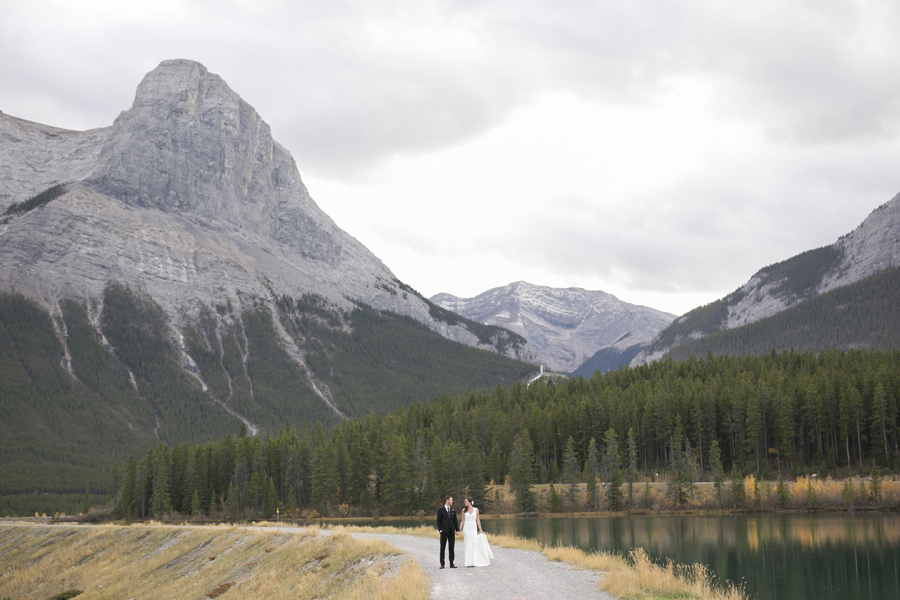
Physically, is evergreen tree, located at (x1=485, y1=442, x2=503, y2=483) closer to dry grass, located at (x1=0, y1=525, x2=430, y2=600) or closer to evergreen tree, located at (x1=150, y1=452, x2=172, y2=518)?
evergreen tree, located at (x1=150, y1=452, x2=172, y2=518)

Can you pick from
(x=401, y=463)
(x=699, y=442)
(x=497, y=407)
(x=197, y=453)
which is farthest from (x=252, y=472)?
(x=699, y=442)

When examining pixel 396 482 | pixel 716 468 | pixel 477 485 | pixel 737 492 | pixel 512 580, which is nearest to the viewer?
pixel 512 580

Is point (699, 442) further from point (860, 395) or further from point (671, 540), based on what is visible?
point (671, 540)

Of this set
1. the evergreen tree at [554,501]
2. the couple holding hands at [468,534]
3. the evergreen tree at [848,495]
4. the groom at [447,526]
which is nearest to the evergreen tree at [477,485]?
the evergreen tree at [554,501]

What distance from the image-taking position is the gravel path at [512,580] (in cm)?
2716

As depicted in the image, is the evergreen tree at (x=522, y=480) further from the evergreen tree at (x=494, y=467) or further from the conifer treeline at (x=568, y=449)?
the evergreen tree at (x=494, y=467)

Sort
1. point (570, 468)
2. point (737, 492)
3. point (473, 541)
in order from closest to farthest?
1. point (473, 541)
2. point (737, 492)
3. point (570, 468)

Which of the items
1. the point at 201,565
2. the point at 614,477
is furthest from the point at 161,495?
the point at 201,565

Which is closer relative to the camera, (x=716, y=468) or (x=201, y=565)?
(x=201, y=565)

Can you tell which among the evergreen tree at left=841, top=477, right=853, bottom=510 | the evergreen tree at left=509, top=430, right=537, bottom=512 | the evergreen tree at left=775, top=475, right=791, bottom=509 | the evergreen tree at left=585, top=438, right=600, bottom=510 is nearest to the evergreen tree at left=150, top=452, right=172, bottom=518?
the evergreen tree at left=509, top=430, right=537, bottom=512

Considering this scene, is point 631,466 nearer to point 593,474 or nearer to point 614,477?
point 593,474

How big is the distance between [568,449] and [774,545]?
64.2m

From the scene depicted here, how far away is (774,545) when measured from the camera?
67125mm

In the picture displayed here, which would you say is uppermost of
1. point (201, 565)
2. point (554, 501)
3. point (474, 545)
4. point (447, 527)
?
point (447, 527)
